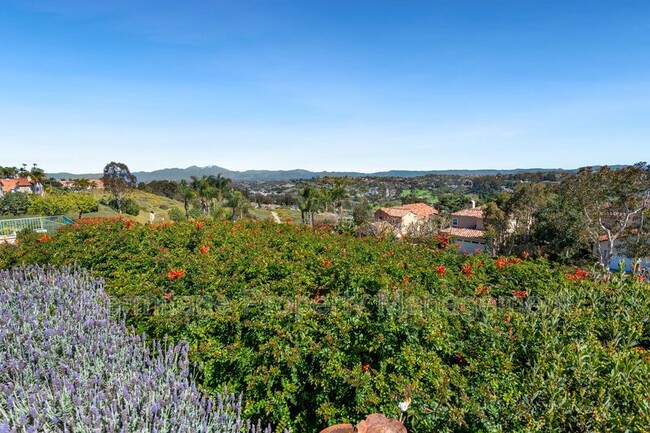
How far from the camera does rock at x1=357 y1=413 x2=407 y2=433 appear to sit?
6.00 ft

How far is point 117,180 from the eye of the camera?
169 feet

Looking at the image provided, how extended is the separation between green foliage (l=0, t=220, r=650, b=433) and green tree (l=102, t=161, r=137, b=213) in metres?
51.7

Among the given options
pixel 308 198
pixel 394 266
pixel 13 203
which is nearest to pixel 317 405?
pixel 394 266

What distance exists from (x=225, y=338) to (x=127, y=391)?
105 cm

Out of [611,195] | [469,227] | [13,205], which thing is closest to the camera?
[611,195]

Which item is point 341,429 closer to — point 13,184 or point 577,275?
point 577,275

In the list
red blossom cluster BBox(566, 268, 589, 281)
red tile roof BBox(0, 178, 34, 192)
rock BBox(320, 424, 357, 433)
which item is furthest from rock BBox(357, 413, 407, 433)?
red tile roof BBox(0, 178, 34, 192)

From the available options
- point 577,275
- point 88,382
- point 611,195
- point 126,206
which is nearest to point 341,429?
point 88,382

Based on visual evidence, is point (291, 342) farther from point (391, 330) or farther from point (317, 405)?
point (391, 330)

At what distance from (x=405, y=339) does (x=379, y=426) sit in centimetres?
91

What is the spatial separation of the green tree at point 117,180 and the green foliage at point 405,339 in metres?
51.7

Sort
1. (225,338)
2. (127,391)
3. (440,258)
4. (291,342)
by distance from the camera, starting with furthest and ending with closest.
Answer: (440,258) < (225,338) < (291,342) < (127,391)

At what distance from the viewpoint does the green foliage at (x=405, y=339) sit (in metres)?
2.04

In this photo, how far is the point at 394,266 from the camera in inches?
184
